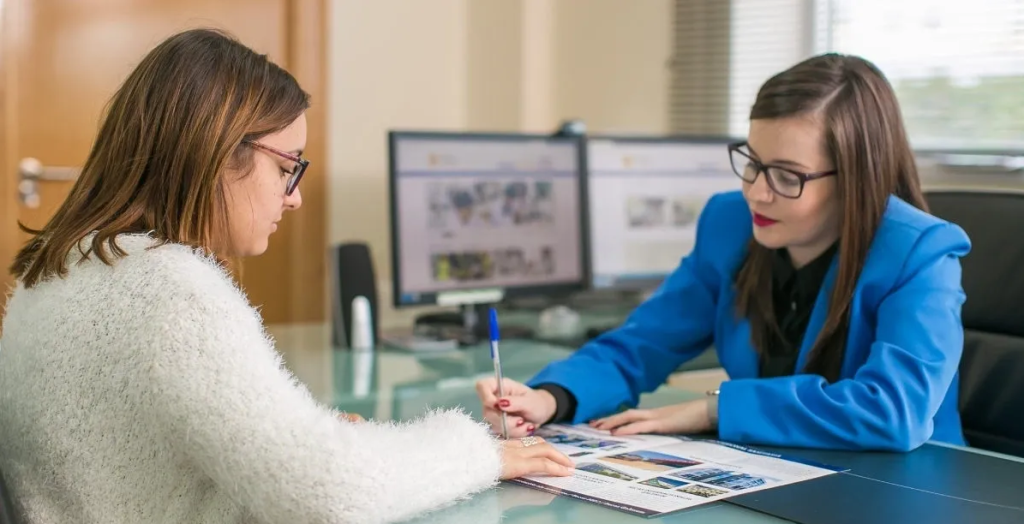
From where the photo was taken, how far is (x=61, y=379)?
3.39 feet

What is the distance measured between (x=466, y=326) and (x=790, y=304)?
3.69ft

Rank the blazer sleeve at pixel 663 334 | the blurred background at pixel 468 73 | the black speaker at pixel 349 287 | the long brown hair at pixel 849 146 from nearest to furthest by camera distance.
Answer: the long brown hair at pixel 849 146 → the blazer sleeve at pixel 663 334 → the black speaker at pixel 349 287 → the blurred background at pixel 468 73

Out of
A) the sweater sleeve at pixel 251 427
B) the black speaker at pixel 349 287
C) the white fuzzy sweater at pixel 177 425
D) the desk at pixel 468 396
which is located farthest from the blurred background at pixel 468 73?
the sweater sleeve at pixel 251 427

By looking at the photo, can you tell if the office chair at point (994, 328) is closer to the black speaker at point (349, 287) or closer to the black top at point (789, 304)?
the black top at point (789, 304)

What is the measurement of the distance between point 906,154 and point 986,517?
0.66 meters

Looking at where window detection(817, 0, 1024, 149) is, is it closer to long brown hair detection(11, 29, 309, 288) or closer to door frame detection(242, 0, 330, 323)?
door frame detection(242, 0, 330, 323)

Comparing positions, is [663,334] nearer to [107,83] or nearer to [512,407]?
[512,407]

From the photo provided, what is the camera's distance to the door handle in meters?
2.93

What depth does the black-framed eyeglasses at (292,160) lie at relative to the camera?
3.82 ft

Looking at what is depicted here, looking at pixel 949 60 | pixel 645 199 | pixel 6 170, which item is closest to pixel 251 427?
pixel 645 199

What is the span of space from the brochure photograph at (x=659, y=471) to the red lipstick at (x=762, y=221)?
360 millimetres

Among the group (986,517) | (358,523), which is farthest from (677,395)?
(358,523)

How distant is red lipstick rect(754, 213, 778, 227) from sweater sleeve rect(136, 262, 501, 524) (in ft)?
2.65

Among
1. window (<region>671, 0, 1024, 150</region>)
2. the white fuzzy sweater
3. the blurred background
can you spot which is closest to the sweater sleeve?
the white fuzzy sweater
